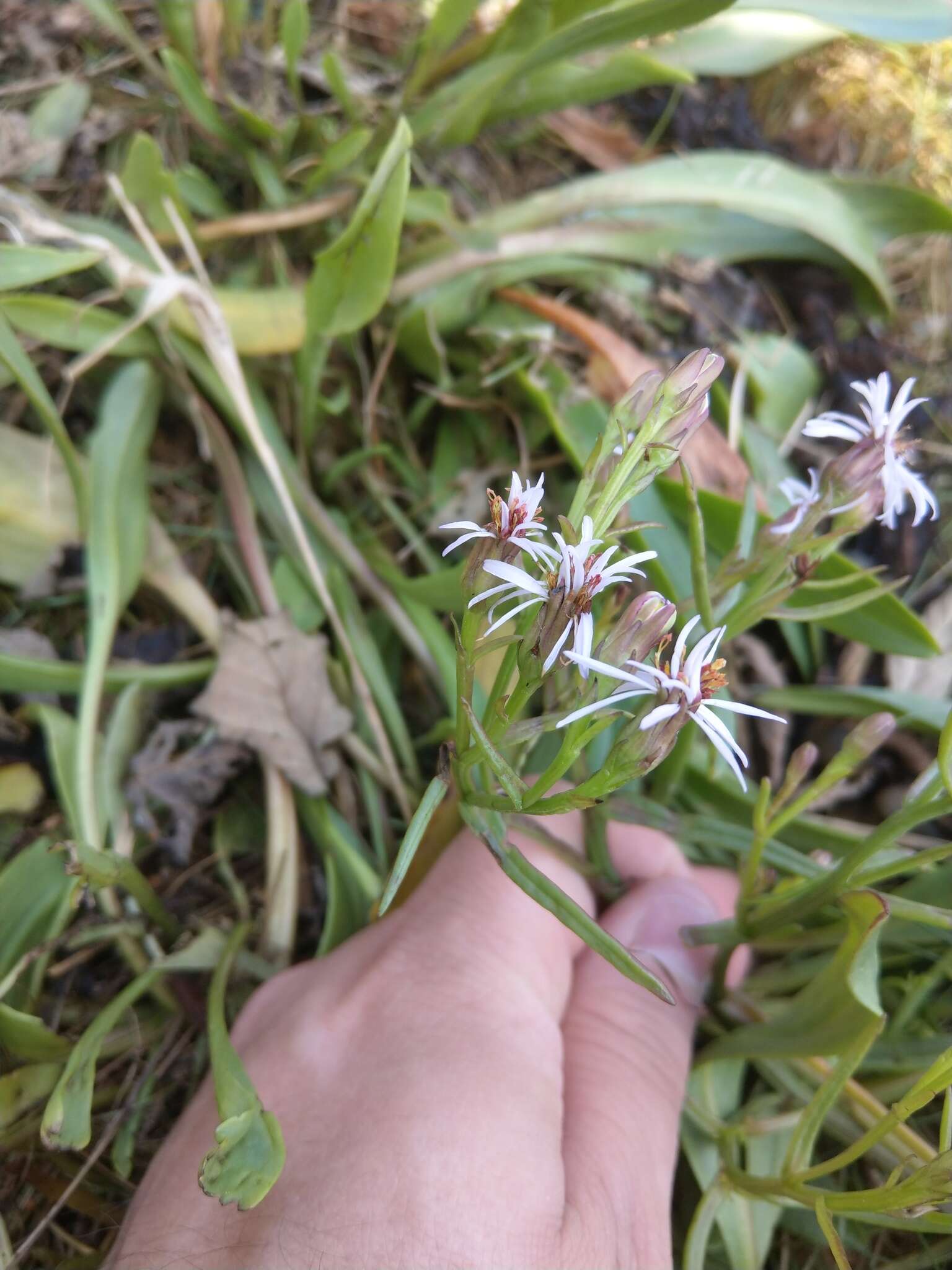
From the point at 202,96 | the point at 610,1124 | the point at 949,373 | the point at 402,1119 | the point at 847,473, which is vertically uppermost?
the point at 202,96

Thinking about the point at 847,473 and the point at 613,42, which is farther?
the point at 613,42

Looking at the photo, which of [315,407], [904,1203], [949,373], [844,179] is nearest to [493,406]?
[315,407]

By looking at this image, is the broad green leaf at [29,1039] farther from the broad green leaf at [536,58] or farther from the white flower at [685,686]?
the broad green leaf at [536,58]

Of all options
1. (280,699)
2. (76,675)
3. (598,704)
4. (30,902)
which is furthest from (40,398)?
(598,704)

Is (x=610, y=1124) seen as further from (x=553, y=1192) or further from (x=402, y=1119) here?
(x=402, y=1119)

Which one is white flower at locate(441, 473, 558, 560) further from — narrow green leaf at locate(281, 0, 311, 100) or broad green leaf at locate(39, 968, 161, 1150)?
narrow green leaf at locate(281, 0, 311, 100)

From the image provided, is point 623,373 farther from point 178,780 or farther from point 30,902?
point 30,902

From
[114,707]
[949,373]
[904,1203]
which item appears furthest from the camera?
[949,373]
